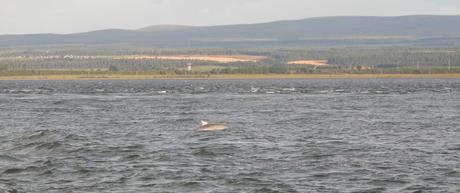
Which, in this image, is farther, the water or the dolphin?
the dolphin

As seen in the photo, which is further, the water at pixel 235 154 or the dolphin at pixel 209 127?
the dolphin at pixel 209 127

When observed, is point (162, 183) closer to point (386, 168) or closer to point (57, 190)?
point (57, 190)

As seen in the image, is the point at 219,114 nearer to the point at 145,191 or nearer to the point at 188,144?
the point at 188,144

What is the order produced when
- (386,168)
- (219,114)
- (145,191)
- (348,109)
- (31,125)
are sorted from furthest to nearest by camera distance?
(348,109)
(219,114)
(31,125)
(386,168)
(145,191)

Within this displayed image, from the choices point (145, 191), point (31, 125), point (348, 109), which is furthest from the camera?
point (348, 109)

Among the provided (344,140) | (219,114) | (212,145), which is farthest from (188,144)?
(219,114)

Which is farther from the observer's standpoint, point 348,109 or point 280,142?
point 348,109

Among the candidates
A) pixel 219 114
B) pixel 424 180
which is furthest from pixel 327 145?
pixel 219 114

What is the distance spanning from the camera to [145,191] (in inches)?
1371

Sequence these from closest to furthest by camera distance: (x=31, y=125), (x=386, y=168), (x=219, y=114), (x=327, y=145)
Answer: (x=386, y=168)
(x=327, y=145)
(x=31, y=125)
(x=219, y=114)

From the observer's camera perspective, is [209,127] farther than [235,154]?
Yes

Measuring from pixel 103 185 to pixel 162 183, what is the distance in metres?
2.28

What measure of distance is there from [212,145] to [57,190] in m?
15.9

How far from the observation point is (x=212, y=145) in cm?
5006
